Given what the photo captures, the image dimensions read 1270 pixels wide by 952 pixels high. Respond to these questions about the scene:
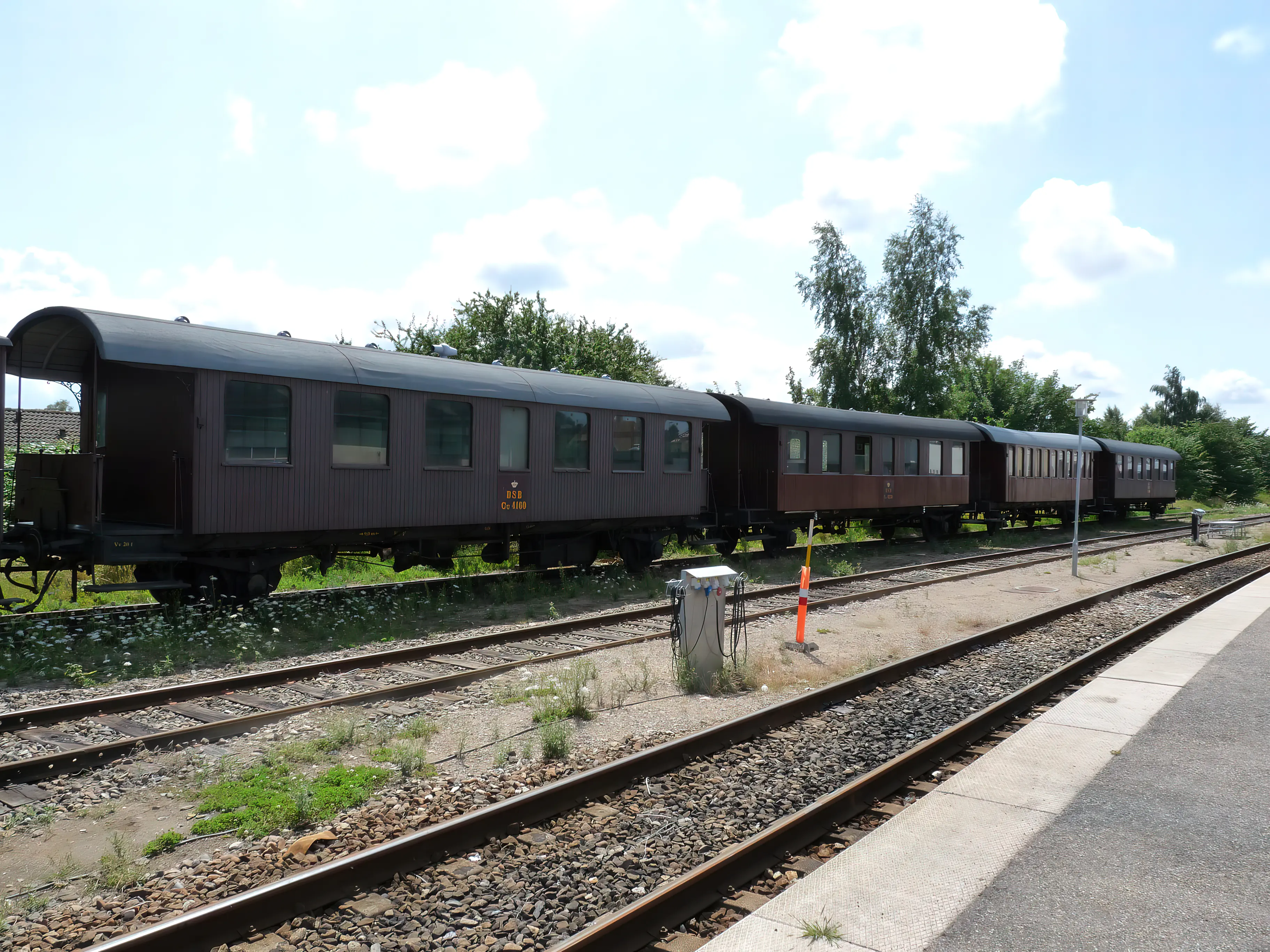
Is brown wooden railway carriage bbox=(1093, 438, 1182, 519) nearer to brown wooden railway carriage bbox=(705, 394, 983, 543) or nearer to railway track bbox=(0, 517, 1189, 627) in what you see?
brown wooden railway carriage bbox=(705, 394, 983, 543)

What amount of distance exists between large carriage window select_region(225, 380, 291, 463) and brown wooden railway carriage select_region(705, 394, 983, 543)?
9.33 meters

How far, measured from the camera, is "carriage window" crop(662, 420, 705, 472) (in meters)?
15.9

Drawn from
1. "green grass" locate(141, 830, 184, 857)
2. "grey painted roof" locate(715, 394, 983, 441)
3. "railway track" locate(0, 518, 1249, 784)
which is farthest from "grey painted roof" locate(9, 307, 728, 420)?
"green grass" locate(141, 830, 184, 857)

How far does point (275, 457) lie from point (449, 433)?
2.52 meters

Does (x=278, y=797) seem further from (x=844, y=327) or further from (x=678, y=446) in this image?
(x=844, y=327)

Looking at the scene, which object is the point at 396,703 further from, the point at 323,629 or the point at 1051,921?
the point at 1051,921

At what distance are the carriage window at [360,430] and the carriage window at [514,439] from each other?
1.90 m

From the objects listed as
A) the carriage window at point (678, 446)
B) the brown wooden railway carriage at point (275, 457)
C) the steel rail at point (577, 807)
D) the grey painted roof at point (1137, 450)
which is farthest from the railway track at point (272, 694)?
the grey painted roof at point (1137, 450)

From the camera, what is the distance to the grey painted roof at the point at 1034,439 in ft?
84.4

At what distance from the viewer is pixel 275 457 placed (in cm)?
1047

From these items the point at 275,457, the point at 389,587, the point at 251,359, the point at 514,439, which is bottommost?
the point at 389,587

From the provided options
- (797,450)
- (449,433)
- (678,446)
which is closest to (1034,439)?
(797,450)

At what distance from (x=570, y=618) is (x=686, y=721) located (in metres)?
4.23

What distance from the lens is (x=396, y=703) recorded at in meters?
7.22
